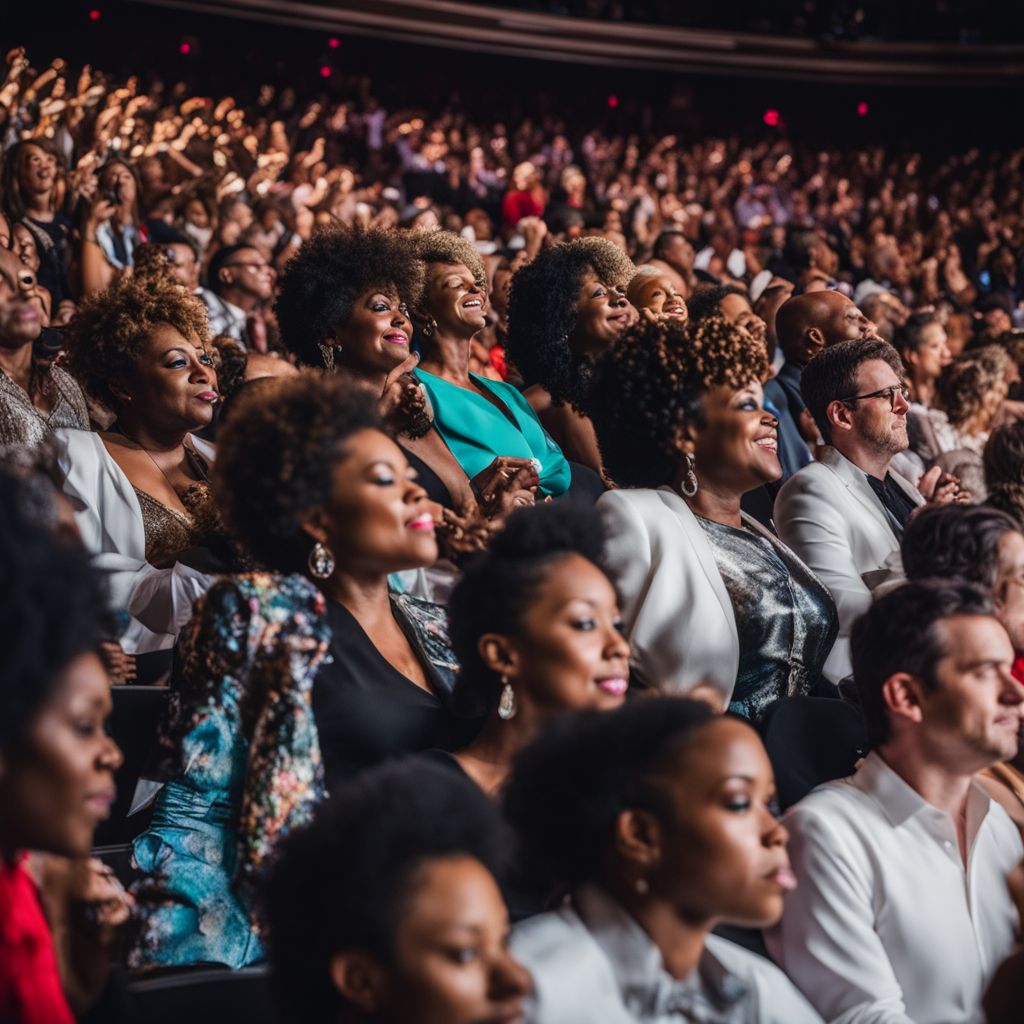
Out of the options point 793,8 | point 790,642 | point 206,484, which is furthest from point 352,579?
point 793,8

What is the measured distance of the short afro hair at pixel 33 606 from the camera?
139cm

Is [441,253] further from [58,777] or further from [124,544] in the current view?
[58,777]

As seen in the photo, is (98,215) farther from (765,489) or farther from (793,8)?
(793,8)

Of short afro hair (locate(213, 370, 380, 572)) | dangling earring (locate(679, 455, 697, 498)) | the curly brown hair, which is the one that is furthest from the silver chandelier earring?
the curly brown hair

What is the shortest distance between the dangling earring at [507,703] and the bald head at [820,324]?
2.39m

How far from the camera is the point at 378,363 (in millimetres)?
3488

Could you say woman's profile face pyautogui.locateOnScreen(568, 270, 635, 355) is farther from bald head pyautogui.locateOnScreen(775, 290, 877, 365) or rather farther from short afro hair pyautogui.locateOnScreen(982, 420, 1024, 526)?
short afro hair pyautogui.locateOnScreen(982, 420, 1024, 526)

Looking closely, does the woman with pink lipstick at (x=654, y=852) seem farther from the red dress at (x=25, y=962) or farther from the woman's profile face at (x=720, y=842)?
the red dress at (x=25, y=962)

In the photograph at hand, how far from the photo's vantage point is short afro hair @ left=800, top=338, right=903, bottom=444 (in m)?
3.41

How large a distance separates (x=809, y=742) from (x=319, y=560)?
0.87 meters

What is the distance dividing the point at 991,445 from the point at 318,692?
180cm

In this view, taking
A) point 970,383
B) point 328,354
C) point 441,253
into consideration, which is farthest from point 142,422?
point 970,383

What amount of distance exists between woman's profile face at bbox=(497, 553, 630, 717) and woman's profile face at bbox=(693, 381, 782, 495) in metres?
0.77

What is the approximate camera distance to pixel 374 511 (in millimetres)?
2201
